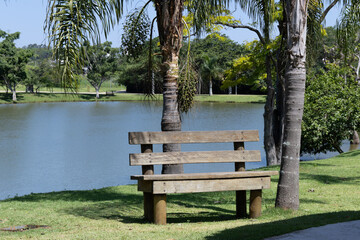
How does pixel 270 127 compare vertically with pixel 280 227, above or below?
above

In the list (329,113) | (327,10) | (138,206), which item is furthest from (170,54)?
(329,113)

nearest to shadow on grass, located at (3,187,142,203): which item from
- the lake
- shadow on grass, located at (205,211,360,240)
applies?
the lake

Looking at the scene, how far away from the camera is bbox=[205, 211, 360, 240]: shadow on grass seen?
516 cm

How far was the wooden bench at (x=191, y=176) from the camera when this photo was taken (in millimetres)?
6168

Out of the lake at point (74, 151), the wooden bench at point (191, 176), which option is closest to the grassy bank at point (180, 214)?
the wooden bench at point (191, 176)

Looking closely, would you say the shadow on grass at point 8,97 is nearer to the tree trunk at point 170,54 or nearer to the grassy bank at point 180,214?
the grassy bank at point 180,214

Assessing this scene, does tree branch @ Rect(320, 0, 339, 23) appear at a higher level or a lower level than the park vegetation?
higher

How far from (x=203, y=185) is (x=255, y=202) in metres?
0.86

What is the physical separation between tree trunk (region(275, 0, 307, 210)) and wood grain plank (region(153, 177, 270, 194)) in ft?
2.12

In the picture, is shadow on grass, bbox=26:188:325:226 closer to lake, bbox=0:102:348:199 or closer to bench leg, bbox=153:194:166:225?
bench leg, bbox=153:194:166:225

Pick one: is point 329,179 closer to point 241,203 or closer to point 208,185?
point 241,203

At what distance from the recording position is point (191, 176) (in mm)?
6176

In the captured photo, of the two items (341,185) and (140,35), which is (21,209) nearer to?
(140,35)

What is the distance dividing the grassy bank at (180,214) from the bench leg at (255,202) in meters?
0.12
